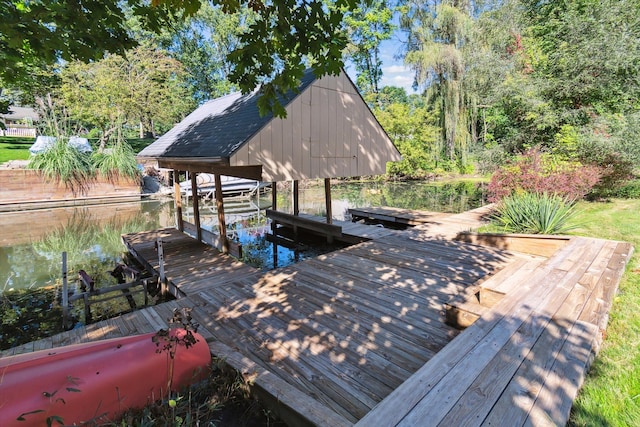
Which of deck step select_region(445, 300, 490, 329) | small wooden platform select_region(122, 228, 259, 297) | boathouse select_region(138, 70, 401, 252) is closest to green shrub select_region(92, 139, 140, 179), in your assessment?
boathouse select_region(138, 70, 401, 252)

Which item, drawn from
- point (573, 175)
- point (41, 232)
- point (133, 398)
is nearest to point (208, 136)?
point (133, 398)

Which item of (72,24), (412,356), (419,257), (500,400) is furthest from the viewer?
(419,257)

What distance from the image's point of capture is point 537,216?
697 cm

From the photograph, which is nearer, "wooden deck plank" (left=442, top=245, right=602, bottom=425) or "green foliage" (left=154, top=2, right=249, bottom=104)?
"wooden deck plank" (left=442, top=245, right=602, bottom=425)

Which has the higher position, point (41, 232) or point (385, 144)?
point (385, 144)

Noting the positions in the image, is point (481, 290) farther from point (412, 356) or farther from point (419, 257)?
point (419, 257)

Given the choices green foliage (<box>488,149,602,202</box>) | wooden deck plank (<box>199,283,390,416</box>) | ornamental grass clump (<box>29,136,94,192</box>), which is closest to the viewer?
wooden deck plank (<box>199,283,390,416</box>)

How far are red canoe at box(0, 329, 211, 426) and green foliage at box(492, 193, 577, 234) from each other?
281 inches

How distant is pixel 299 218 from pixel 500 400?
8925 millimetres

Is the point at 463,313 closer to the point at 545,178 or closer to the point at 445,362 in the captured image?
the point at 445,362

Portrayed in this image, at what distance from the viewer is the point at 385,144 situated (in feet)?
30.1

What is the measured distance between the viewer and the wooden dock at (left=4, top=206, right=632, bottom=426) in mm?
2105

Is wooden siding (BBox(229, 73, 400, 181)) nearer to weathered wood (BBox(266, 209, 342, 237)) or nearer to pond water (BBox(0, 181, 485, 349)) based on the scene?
weathered wood (BBox(266, 209, 342, 237))

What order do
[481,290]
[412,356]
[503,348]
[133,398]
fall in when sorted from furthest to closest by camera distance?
[481,290], [412,356], [503,348], [133,398]
